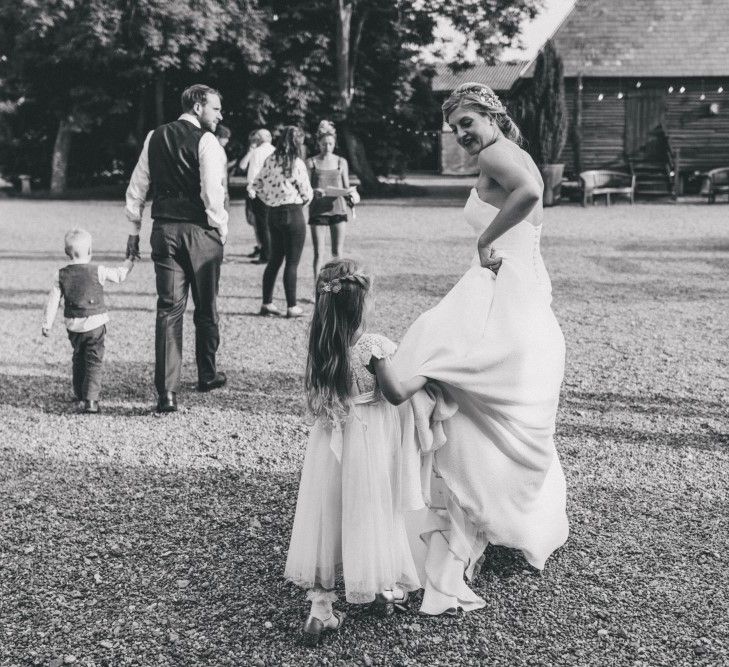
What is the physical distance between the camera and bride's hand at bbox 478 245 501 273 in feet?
11.6

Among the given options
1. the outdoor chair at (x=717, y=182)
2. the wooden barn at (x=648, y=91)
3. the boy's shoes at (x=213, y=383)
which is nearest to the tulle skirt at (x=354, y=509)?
the boy's shoes at (x=213, y=383)

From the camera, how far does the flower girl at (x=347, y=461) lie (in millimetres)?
3053

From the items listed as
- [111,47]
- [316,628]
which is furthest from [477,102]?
[111,47]

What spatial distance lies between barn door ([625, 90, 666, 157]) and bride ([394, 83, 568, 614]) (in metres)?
25.3

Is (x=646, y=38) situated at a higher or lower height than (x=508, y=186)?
higher

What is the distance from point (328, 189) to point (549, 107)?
17.7 metres

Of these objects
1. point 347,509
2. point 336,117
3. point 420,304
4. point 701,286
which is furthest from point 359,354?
point 336,117

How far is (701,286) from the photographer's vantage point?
10.9 m

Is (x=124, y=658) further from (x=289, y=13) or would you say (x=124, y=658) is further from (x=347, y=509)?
(x=289, y=13)

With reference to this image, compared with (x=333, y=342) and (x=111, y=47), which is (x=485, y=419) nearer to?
(x=333, y=342)

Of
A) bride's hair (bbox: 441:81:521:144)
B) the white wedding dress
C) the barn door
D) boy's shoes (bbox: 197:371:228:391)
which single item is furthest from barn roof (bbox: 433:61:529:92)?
the white wedding dress

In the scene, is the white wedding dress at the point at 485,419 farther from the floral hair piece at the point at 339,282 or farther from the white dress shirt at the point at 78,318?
the white dress shirt at the point at 78,318

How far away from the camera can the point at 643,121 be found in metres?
27.0

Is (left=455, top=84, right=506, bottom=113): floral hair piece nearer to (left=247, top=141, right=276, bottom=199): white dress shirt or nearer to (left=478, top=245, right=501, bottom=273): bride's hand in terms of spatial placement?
(left=478, top=245, right=501, bottom=273): bride's hand
